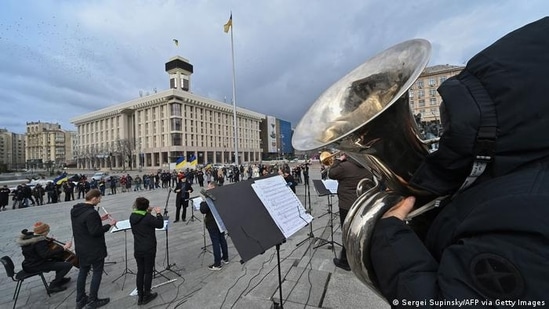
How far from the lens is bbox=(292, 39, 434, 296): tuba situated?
47.9 inches

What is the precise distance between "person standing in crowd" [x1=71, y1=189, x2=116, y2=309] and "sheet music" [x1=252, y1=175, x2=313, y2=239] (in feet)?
10.1

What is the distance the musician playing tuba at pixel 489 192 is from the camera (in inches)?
25.6

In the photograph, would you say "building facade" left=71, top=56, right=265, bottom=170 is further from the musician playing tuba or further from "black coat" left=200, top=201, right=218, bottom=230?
the musician playing tuba

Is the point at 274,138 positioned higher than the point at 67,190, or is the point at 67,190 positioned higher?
the point at 274,138

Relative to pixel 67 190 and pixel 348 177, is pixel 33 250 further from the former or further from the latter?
pixel 67 190

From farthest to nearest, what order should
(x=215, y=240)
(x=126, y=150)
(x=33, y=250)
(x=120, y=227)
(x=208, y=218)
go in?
(x=126, y=150)
(x=208, y=218)
(x=215, y=240)
(x=120, y=227)
(x=33, y=250)

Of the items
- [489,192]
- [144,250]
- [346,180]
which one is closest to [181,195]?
[144,250]

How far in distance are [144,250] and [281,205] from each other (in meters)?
2.70

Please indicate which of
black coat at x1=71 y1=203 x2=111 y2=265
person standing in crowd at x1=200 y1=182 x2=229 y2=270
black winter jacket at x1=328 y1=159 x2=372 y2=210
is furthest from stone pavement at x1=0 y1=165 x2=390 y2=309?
black winter jacket at x1=328 y1=159 x2=372 y2=210

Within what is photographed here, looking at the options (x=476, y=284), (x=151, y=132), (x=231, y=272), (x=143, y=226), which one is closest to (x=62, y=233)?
(x=143, y=226)

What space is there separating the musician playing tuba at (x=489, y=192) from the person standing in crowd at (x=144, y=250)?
398cm

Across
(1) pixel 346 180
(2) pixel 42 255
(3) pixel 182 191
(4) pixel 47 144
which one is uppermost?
(4) pixel 47 144

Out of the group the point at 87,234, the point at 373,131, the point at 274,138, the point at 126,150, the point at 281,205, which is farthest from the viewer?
the point at 274,138

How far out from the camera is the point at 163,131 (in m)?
66.6
